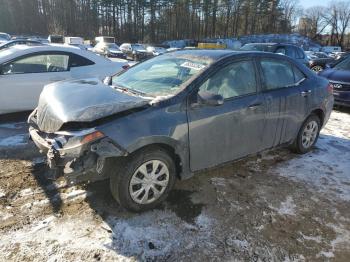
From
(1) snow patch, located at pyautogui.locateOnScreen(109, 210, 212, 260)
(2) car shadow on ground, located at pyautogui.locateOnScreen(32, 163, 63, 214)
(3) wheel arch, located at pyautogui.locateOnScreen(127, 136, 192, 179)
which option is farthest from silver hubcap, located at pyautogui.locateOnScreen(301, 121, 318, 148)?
(2) car shadow on ground, located at pyautogui.locateOnScreen(32, 163, 63, 214)

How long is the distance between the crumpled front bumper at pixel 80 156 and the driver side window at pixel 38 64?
12.5 ft

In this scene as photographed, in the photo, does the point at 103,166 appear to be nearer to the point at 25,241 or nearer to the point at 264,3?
the point at 25,241

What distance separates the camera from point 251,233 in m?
3.43

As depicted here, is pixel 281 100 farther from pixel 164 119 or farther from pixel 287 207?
pixel 164 119

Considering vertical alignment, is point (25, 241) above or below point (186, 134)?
below

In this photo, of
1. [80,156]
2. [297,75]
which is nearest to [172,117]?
[80,156]

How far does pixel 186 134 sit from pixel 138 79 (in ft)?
3.75

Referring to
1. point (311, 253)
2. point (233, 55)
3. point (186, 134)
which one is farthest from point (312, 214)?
point (233, 55)

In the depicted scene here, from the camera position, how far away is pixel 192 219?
360 centimetres

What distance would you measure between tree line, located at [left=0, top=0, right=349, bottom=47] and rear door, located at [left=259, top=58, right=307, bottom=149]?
66.6m

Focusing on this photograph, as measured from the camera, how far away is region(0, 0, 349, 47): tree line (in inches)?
2707

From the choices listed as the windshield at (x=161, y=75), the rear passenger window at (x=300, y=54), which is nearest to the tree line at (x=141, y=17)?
the rear passenger window at (x=300, y=54)

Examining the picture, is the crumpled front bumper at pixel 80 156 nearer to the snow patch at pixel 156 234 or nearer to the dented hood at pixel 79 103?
the dented hood at pixel 79 103

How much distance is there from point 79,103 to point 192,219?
1.65 m
